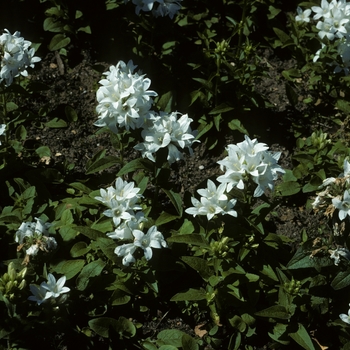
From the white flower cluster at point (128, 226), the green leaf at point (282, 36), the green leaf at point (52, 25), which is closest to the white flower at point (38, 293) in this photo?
the white flower cluster at point (128, 226)

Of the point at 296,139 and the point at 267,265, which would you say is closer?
the point at 267,265

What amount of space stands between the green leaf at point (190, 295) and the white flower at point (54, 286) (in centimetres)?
75

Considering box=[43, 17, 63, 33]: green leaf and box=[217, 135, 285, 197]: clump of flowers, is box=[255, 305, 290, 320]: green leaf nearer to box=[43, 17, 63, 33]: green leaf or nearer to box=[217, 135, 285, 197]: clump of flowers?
box=[217, 135, 285, 197]: clump of flowers

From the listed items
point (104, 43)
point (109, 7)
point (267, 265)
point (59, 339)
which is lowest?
point (59, 339)

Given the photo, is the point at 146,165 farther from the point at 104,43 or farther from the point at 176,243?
the point at 104,43

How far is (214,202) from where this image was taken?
3859mm

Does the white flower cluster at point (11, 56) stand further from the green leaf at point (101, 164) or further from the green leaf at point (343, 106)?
the green leaf at point (343, 106)

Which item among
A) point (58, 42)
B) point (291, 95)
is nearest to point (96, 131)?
point (58, 42)

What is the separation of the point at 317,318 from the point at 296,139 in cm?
182

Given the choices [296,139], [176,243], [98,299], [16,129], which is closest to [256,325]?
[176,243]

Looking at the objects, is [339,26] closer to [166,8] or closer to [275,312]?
[166,8]

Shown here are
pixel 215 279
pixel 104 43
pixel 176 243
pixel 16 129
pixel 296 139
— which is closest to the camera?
pixel 215 279

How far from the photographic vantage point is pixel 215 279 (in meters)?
3.94

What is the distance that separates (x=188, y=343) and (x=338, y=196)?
4.61ft
